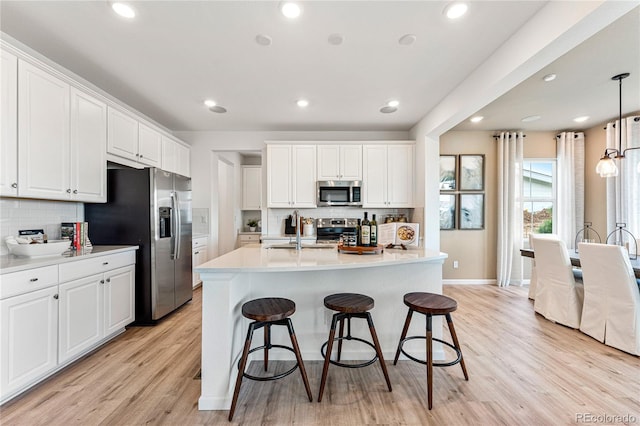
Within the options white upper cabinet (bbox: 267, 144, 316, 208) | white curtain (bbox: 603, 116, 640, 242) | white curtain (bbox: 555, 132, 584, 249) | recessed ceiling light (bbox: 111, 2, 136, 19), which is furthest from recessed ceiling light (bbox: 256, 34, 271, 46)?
white curtain (bbox: 555, 132, 584, 249)

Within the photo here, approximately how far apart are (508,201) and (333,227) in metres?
2.93

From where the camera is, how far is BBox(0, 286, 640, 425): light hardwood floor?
1.66 meters

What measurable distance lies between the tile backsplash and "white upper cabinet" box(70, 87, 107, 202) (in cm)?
30

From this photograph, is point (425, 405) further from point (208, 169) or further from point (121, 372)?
point (208, 169)

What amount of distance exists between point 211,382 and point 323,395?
2.41ft

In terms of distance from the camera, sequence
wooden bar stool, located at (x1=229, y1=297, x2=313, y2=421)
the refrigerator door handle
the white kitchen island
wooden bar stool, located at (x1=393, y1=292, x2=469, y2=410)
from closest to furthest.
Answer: wooden bar stool, located at (x1=229, y1=297, x2=313, y2=421) < wooden bar stool, located at (x1=393, y1=292, x2=469, y2=410) < the white kitchen island < the refrigerator door handle

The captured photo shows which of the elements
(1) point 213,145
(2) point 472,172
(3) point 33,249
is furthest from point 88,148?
(2) point 472,172

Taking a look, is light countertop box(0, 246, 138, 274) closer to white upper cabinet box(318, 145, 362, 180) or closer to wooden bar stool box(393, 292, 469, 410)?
wooden bar stool box(393, 292, 469, 410)

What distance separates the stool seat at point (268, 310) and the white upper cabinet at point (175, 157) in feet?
9.53

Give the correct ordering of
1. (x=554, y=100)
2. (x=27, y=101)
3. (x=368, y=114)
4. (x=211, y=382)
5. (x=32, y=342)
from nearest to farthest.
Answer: (x=211, y=382), (x=32, y=342), (x=27, y=101), (x=554, y=100), (x=368, y=114)

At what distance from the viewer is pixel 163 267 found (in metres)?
3.10

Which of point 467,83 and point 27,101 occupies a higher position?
point 467,83

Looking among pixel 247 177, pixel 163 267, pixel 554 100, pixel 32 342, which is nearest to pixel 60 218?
pixel 163 267

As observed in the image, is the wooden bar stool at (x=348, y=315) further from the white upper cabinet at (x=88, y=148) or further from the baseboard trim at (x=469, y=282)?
the baseboard trim at (x=469, y=282)
